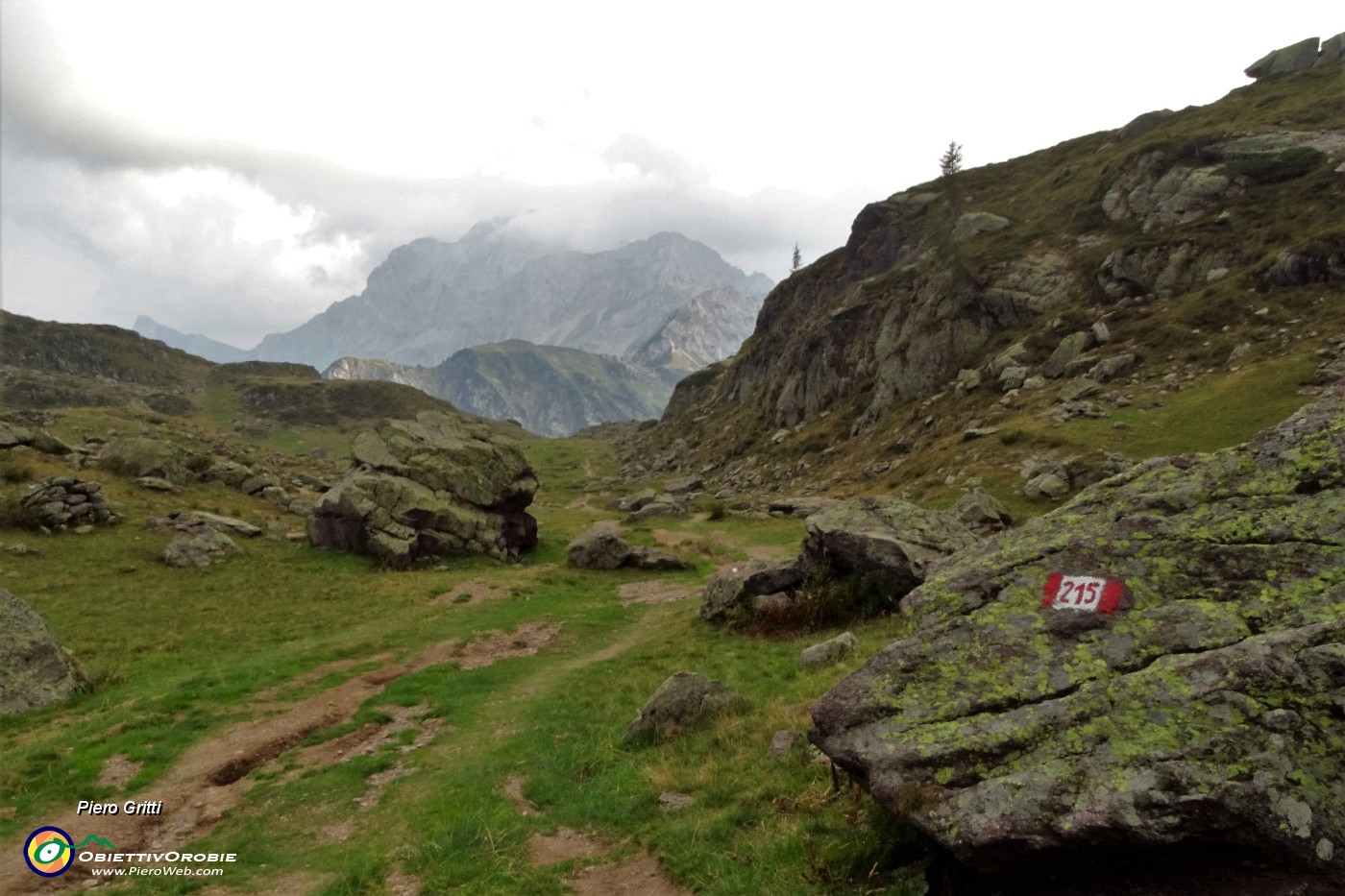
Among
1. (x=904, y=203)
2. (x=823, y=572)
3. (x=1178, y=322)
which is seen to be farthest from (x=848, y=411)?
(x=823, y=572)

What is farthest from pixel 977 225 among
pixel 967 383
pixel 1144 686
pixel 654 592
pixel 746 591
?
pixel 1144 686

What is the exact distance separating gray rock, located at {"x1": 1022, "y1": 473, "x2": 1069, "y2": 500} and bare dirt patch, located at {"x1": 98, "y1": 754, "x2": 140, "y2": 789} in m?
42.0

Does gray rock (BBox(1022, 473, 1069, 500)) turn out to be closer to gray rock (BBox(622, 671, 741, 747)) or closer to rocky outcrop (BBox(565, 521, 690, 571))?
rocky outcrop (BBox(565, 521, 690, 571))

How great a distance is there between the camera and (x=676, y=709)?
15.6 meters

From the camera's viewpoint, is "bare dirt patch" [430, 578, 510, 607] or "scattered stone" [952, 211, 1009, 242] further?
"scattered stone" [952, 211, 1009, 242]

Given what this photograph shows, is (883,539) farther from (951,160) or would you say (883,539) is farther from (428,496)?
(951,160)

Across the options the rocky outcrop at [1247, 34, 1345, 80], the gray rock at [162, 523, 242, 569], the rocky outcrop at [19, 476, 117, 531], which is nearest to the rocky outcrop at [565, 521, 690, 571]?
the gray rock at [162, 523, 242, 569]

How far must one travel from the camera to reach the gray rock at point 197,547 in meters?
35.4

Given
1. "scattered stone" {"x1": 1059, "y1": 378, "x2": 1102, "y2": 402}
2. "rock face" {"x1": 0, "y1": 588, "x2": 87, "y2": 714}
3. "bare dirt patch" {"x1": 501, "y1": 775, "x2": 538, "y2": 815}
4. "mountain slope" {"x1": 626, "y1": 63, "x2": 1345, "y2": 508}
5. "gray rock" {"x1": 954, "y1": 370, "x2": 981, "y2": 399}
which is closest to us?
"bare dirt patch" {"x1": 501, "y1": 775, "x2": 538, "y2": 815}

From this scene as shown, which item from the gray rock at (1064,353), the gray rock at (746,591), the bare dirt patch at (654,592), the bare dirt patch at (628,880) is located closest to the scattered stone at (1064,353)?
the gray rock at (1064,353)

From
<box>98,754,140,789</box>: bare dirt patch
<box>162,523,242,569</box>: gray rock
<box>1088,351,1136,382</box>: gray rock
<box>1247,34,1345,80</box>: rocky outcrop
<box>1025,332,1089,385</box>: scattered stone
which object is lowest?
<box>98,754,140,789</box>: bare dirt patch

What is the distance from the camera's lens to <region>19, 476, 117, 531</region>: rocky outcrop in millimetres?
36812

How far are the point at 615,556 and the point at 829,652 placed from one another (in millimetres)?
25902

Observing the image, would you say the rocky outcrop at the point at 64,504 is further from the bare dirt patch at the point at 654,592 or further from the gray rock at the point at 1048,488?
the gray rock at the point at 1048,488
